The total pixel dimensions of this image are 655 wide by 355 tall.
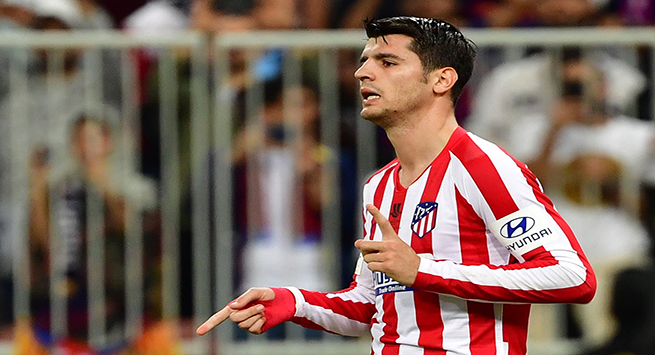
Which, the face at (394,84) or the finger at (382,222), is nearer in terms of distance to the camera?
the finger at (382,222)

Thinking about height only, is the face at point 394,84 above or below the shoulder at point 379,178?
above

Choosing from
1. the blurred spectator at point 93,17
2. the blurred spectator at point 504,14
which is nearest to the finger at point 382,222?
the blurred spectator at point 504,14

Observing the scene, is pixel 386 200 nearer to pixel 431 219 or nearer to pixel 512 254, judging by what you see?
pixel 431 219

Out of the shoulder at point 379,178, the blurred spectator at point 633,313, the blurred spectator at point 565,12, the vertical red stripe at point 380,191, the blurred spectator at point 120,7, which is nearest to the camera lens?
the vertical red stripe at point 380,191

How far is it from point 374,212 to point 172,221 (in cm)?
302

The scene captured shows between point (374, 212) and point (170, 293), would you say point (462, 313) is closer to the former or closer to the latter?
point (374, 212)

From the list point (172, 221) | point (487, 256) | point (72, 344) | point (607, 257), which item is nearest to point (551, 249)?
point (487, 256)

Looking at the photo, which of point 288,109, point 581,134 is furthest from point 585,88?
point 288,109

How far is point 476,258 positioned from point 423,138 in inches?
18.9

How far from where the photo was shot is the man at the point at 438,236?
3.24 metres

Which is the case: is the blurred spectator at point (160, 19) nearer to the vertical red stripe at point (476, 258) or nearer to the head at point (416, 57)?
the head at point (416, 57)

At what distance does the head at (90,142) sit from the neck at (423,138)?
2.82 metres

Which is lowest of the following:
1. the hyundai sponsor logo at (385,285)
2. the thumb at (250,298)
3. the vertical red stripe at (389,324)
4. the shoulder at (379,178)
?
the vertical red stripe at (389,324)

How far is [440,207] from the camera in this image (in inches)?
136
